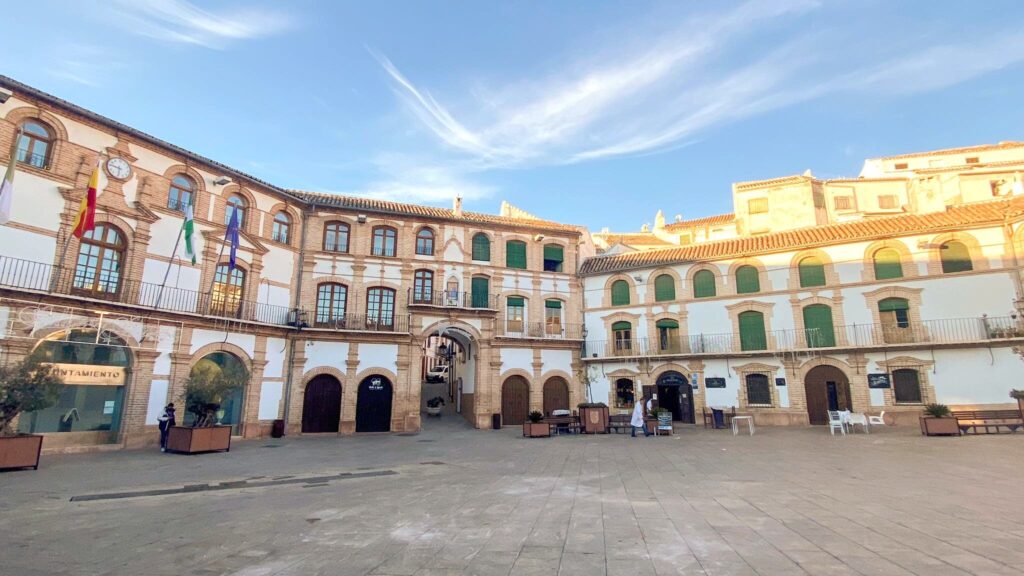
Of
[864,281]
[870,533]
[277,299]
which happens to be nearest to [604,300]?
[864,281]

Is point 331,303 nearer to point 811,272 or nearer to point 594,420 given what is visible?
point 594,420

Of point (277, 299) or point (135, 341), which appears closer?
point (135, 341)

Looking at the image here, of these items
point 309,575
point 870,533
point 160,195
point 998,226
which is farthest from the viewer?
point 998,226

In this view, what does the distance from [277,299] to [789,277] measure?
83.2 ft

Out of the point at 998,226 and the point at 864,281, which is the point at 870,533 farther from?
the point at 998,226

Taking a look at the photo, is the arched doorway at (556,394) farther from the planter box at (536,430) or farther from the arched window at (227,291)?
the arched window at (227,291)

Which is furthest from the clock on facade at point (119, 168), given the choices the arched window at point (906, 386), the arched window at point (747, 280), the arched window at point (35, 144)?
the arched window at point (906, 386)

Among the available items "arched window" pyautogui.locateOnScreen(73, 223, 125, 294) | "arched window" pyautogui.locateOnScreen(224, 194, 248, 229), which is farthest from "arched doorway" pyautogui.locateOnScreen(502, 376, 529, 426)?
"arched window" pyautogui.locateOnScreen(73, 223, 125, 294)

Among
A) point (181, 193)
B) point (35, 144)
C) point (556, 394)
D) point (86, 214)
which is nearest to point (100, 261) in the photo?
point (86, 214)

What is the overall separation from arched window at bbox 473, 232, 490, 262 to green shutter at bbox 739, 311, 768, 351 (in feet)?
46.4

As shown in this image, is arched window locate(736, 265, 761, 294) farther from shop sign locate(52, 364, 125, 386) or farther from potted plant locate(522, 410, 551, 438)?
shop sign locate(52, 364, 125, 386)

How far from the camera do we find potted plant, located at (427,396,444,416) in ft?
97.0

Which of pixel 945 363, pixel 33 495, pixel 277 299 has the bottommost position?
pixel 33 495

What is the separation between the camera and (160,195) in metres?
19.1
